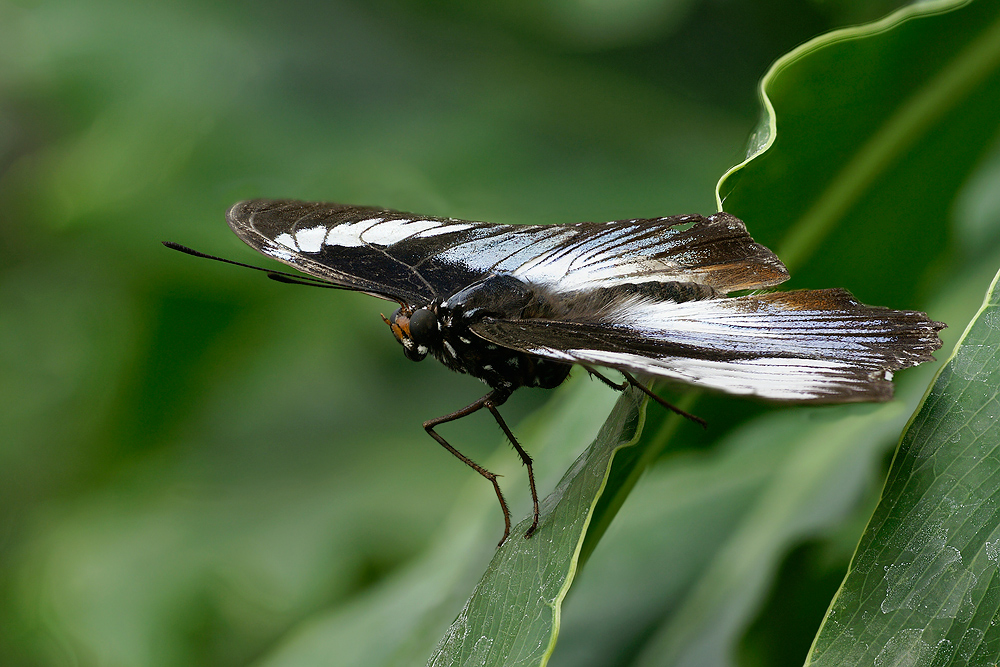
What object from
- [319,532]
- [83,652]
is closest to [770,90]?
[319,532]

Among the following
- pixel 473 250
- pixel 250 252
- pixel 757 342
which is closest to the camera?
pixel 757 342

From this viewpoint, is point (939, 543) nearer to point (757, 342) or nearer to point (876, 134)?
point (757, 342)

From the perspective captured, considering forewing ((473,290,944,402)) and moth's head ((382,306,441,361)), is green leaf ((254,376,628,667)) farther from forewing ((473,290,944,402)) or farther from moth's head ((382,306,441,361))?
moth's head ((382,306,441,361))

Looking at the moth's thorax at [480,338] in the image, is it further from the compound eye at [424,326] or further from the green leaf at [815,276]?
the green leaf at [815,276]

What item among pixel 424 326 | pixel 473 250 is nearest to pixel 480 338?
pixel 424 326

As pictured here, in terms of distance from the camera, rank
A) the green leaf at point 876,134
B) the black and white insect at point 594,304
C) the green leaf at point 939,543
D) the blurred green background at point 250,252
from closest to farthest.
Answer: the green leaf at point 939,543
the black and white insect at point 594,304
the green leaf at point 876,134
the blurred green background at point 250,252

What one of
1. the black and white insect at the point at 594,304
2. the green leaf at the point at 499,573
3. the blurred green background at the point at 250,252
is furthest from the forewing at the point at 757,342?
the blurred green background at the point at 250,252

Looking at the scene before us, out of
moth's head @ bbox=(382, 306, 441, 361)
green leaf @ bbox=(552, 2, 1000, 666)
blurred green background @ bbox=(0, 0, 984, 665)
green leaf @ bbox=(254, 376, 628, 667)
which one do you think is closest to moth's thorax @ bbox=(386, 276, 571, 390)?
moth's head @ bbox=(382, 306, 441, 361)

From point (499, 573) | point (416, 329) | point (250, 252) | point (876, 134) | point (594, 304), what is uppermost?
point (876, 134)
